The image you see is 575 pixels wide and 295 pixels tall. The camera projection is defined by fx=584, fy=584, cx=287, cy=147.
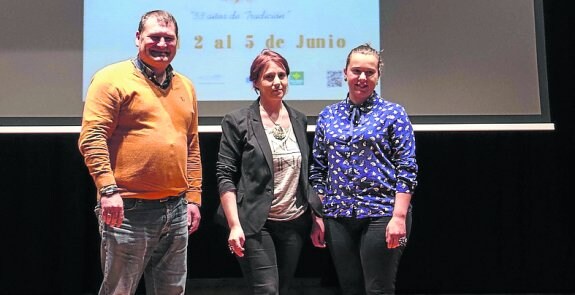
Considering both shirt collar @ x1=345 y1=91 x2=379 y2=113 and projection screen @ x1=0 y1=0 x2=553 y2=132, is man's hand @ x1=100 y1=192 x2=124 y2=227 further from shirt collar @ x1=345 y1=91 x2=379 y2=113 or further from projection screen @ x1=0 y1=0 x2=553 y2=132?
projection screen @ x1=0 y1=0 x2=553 y2=132

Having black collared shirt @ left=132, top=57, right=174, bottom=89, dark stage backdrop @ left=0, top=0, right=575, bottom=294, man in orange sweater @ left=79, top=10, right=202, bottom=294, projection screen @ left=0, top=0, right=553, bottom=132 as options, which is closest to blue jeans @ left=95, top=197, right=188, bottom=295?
man in orange sweater @ left=79, top=10, right=202, bottom=294

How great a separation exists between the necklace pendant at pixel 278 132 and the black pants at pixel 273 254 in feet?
0.88

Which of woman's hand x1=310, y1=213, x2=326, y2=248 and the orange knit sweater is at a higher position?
the orange knit sweater

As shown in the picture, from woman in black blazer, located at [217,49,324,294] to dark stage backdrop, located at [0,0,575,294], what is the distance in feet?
4.53

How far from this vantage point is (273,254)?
1.85 m

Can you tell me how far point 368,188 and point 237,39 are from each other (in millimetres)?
1359

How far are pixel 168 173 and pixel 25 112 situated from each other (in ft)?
4.75

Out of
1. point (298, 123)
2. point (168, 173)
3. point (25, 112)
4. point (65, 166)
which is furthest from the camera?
point (65, 166)

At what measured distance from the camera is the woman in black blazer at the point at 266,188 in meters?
1.84

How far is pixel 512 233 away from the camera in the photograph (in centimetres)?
328

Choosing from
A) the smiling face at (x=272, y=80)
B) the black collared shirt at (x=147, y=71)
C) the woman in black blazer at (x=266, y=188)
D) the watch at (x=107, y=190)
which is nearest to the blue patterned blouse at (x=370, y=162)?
the woman in black blazer at (x=266, y=188)

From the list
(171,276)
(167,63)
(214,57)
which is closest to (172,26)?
(167,63)

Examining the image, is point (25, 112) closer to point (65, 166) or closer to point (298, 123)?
point (65, 166)

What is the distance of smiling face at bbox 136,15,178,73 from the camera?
5.78 feet
